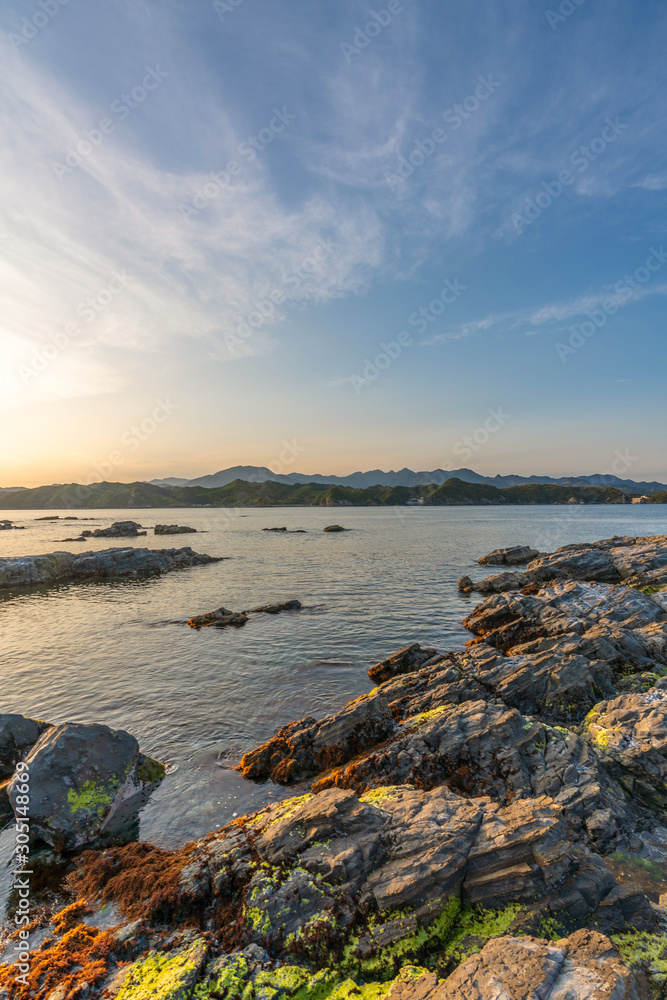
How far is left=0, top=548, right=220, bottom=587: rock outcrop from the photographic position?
58906 millimetres

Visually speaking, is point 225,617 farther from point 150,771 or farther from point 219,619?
point 150,771

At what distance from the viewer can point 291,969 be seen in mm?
7164

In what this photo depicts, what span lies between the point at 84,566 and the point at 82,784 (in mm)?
59463

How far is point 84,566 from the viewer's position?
63.6 m

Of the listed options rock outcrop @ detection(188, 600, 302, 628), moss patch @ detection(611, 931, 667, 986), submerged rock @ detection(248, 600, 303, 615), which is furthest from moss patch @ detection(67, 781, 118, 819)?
submerged rock @ detection(248, 600, 303, 615)

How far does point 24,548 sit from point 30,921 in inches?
4010

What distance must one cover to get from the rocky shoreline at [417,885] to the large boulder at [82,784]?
56 centimetres

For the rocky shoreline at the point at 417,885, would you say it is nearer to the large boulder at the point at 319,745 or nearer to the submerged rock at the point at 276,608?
the large boulder at the point at 319,745

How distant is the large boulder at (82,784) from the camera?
39.0 ft

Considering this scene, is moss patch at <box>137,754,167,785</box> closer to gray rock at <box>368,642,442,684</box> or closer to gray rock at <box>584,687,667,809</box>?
gray rock at <box>368,642,442,684</box>

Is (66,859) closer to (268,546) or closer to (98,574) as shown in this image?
(98,574)

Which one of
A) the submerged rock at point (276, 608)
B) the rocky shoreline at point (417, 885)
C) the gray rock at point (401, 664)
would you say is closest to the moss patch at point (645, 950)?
the rocky shoreline at point (417, 885)

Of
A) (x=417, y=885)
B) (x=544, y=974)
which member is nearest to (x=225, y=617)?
(x=417, y=885)

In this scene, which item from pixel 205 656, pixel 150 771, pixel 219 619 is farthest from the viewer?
pixel 219 619
